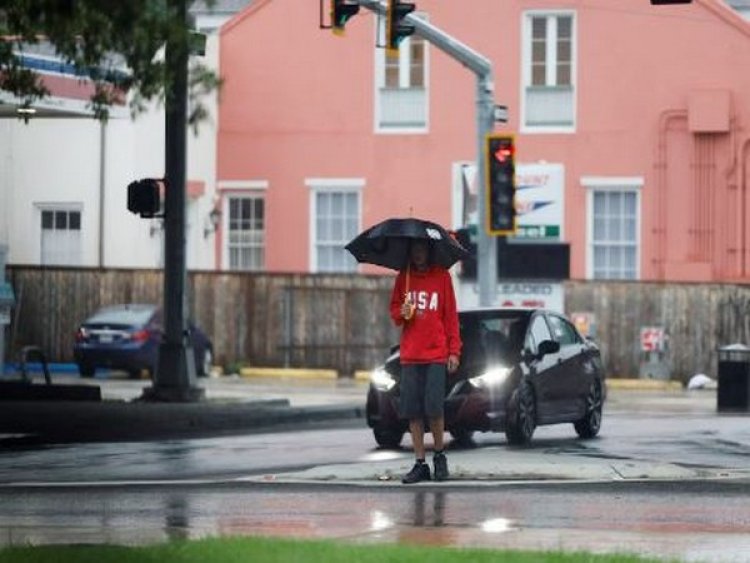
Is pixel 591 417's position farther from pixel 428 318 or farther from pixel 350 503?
pixel 350 503

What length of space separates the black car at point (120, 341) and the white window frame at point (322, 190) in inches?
299

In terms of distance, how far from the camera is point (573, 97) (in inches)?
2108

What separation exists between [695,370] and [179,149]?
Answer: 21261mm

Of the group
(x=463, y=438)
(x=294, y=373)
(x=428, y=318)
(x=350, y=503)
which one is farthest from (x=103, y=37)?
(x=294, y=373)

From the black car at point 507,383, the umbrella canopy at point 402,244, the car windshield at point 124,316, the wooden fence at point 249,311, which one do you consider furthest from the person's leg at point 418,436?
the wooden fence at point 249,311

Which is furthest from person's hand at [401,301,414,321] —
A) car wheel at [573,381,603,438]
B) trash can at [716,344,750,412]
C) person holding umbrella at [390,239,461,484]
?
trash can at [716,344,750,412]

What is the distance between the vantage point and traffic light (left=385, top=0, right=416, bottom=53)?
104 feet

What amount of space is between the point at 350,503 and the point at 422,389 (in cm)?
203

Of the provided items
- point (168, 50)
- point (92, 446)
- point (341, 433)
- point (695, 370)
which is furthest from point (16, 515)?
point (695, 370)

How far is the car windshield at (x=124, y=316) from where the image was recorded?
47.9 meters

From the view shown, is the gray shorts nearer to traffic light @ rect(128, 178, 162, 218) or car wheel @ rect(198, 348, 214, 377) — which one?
traffic light @ rect(128, 178, 162, 218)

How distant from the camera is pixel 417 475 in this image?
18984mm

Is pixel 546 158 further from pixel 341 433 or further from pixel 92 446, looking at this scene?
pixel 92 446

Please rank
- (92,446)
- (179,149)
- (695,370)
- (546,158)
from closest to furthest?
(92,446)
(179,149)
(695,370)
(546,158)
